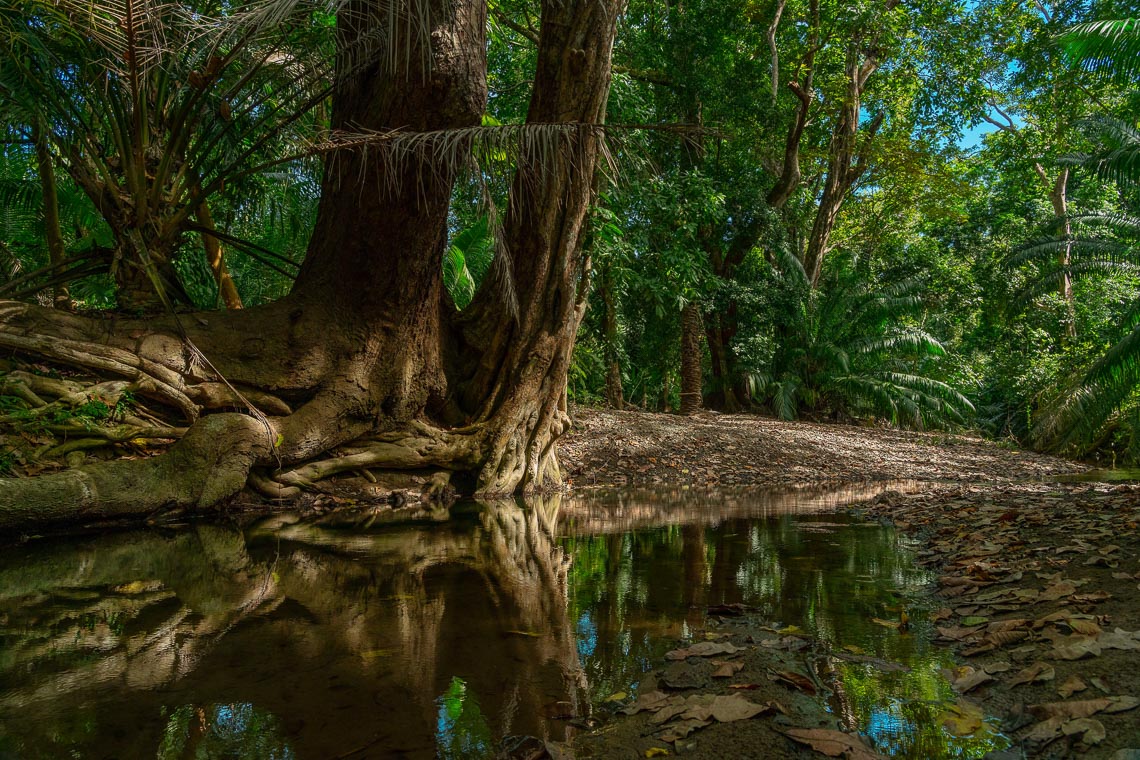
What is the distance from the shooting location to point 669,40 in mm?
12953

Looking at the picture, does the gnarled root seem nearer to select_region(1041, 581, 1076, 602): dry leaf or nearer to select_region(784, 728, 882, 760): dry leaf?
select_region(784, 728, 882, 760): dry leaf

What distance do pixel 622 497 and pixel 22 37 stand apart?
6365mm

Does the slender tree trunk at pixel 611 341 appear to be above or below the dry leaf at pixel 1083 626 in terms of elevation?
above

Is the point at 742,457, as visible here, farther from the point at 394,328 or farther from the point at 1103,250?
the point at 1103,250

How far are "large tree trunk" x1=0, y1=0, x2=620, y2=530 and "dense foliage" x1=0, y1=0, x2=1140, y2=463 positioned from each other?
536 millimetres

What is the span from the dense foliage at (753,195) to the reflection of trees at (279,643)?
3.14 m

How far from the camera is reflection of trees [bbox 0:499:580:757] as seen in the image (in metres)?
1.71

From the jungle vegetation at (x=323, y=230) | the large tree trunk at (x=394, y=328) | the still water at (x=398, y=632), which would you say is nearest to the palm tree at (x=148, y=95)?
the jungle vegetation at (x=323, y=230)

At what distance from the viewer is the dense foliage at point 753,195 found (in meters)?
6.00

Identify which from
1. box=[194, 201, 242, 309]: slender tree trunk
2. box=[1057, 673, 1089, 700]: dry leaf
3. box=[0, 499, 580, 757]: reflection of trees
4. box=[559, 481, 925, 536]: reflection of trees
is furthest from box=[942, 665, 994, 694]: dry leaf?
box=[194, 201, 242, 309]: slender tree trunk

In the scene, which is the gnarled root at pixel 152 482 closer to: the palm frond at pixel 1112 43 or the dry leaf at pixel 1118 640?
the dry leaf at pixel 1118 640

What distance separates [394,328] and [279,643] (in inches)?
176

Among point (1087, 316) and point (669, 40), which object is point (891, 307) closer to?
point (1087, 316)

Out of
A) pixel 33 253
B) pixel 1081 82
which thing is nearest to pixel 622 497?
pixel 33 253
